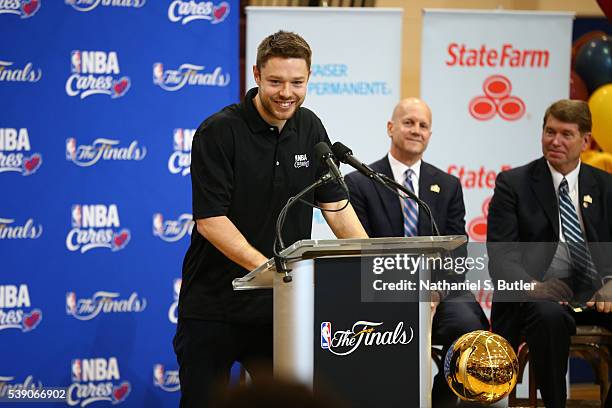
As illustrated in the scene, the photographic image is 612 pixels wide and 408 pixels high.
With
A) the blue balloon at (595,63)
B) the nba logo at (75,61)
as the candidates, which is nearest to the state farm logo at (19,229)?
the nba logo at (75,61)

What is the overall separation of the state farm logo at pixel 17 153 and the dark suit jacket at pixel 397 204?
5.82 feet

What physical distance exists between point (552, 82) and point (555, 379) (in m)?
2.37

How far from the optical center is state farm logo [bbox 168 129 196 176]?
16.6 feet

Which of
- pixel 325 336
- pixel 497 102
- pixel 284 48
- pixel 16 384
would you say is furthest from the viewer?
pixel 497 102

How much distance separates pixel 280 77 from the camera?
3.09m

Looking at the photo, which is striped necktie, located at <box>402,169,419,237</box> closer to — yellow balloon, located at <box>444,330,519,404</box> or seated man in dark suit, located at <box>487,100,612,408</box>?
seated man in dark suit, located at <box>487,100,612,408</box>

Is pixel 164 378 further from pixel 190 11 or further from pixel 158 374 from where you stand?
pixel 190 11

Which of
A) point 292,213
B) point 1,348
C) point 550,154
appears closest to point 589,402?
point 550,154

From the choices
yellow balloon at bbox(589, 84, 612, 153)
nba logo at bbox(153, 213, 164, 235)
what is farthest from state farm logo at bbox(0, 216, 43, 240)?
yellow balloon at bbox(589, 84, 612, 153)

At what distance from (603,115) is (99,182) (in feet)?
11.2

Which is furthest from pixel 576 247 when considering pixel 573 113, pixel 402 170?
pixel 402 170

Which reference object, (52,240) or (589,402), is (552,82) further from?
(52,240)

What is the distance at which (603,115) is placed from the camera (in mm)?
6012

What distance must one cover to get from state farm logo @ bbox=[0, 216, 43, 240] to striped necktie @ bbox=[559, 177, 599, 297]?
9.39 feet
